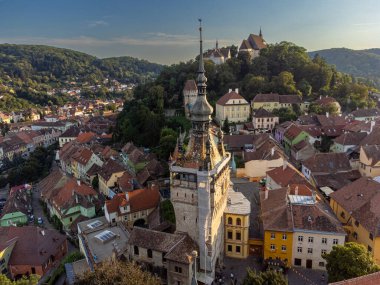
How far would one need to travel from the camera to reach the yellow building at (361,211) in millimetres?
30562

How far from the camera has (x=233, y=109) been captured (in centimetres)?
8125

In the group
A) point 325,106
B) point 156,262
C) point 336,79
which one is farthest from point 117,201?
point 336,79

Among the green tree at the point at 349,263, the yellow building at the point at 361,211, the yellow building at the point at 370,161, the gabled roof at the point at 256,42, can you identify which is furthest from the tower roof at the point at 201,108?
the gabled roof at the point at 256,42

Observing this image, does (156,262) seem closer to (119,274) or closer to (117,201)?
(119,274)

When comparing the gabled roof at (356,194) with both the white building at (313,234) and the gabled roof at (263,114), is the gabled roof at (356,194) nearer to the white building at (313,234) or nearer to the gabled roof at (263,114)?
the white building at (313,234)

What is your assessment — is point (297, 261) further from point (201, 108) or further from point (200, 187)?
point (201, 108)

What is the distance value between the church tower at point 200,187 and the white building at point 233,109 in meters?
53.2

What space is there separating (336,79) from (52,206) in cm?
8526

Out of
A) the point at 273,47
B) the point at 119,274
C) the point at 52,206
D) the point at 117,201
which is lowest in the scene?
the point at 52,206

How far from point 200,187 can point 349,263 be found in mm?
12035

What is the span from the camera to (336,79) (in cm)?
10075

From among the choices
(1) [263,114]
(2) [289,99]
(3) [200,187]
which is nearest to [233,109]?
(1) [263,114]

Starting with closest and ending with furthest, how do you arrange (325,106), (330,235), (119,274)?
(119,274) → (330,235) → (325,106)

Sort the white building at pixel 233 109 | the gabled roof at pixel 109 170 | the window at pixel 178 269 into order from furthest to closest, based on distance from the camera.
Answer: the white building at pixel 233 109
the gabled roof at pixel 109 170
the window at pixel 178 269
